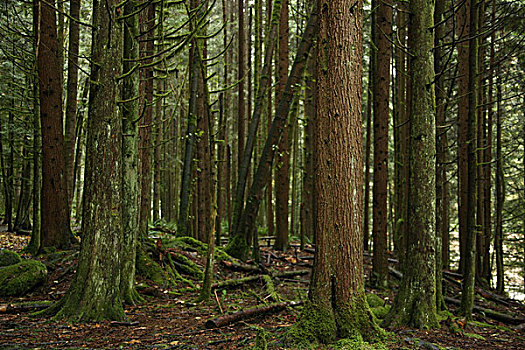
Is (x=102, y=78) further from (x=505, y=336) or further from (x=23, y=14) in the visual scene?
(x=23, y=14)

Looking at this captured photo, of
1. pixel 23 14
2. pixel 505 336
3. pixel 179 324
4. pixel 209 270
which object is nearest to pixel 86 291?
pixel 179 324

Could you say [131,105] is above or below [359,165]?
above

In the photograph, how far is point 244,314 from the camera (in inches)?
249

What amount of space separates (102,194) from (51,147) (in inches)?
188

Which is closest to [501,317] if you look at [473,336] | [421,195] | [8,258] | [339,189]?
[473,336]

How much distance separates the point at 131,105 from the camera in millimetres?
6996

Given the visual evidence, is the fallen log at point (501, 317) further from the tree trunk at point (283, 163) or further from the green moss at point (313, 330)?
the tree trunk at point (283, 163)

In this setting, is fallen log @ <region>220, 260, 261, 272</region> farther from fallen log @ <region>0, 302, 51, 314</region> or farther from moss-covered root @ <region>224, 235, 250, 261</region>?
fallen log @ <region>0, 302, 51, 314</region>

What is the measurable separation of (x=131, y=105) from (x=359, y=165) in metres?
4.13

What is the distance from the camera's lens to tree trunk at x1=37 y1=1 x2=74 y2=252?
9727mm

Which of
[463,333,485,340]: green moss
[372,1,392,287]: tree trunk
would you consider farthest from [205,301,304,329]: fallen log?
[372,1,392,287]: tree trunk

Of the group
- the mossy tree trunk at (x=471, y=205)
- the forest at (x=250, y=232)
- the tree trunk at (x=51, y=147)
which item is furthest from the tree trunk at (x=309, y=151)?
the tree trunk at (x=51, y=147)

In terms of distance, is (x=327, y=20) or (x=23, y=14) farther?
(x=23, y=14)

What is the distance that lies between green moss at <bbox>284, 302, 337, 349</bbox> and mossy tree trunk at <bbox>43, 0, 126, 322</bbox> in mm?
2836
